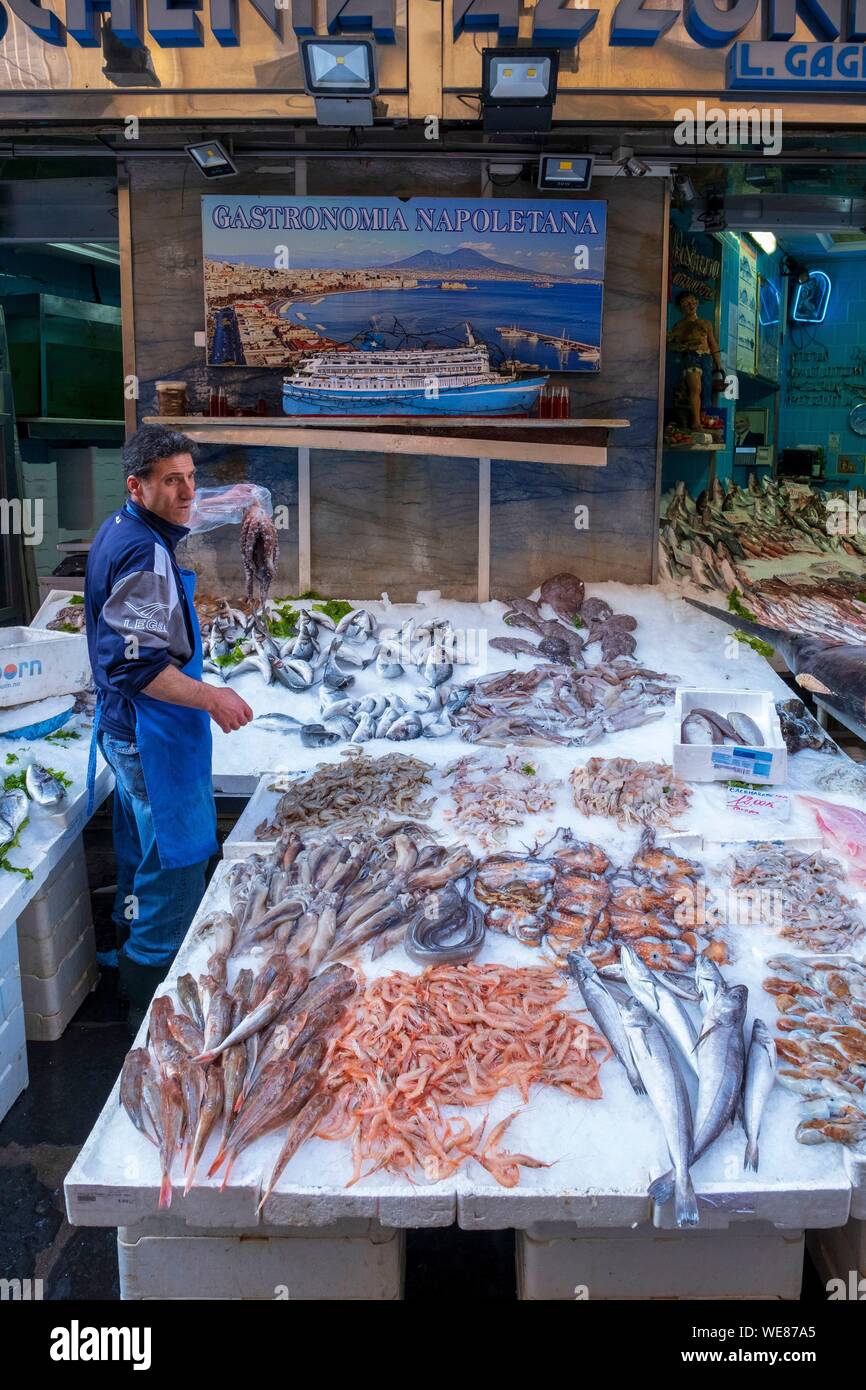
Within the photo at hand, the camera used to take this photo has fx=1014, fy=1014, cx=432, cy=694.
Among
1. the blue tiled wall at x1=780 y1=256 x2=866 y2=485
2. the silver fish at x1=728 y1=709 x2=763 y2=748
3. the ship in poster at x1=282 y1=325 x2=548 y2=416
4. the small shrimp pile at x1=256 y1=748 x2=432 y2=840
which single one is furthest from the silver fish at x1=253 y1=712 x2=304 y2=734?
the blue tiled wall at x1=780 y1=256 x2=866 y2=485

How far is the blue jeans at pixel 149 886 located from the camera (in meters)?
4.06

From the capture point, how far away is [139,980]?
4172 millimetres

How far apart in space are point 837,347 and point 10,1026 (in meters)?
15.5

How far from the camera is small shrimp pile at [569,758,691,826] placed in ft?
14.1

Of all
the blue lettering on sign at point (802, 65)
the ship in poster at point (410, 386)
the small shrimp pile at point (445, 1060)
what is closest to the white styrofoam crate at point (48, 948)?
the small shrimp pile at point (445, 1060)

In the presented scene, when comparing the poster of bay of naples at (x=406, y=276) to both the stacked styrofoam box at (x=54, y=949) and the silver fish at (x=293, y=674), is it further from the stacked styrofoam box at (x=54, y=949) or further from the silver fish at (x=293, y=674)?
the stacked styrofoam box at (x=54, y=949)

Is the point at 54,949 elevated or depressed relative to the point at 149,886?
depressed

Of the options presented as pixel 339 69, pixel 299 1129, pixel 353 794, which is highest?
pixel 339 69

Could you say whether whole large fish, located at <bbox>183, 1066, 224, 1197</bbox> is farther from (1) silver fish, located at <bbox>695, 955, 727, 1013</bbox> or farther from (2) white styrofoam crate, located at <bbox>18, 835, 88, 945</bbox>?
(2) white styrofoam crate, located at <bbox>18, 835, 88, 945</bbox>

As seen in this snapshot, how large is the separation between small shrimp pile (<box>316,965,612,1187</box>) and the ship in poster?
196 inches

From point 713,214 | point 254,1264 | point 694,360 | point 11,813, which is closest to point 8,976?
point 11,813

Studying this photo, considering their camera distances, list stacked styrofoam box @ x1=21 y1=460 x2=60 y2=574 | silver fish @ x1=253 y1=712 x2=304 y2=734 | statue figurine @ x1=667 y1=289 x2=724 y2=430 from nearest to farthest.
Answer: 1. silver fish @ x1=253 y1=712 x2=304 y2=734
2. statue figurine @ x1=667 y1=289 x2=724 y2=430
3. stacked styrofoam box @ x1=21 y1=460 x2=60 y2=574

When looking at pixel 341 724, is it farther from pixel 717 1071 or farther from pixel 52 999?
pixel 717 1071

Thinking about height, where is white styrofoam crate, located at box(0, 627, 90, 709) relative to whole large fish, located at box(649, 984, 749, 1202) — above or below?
above
